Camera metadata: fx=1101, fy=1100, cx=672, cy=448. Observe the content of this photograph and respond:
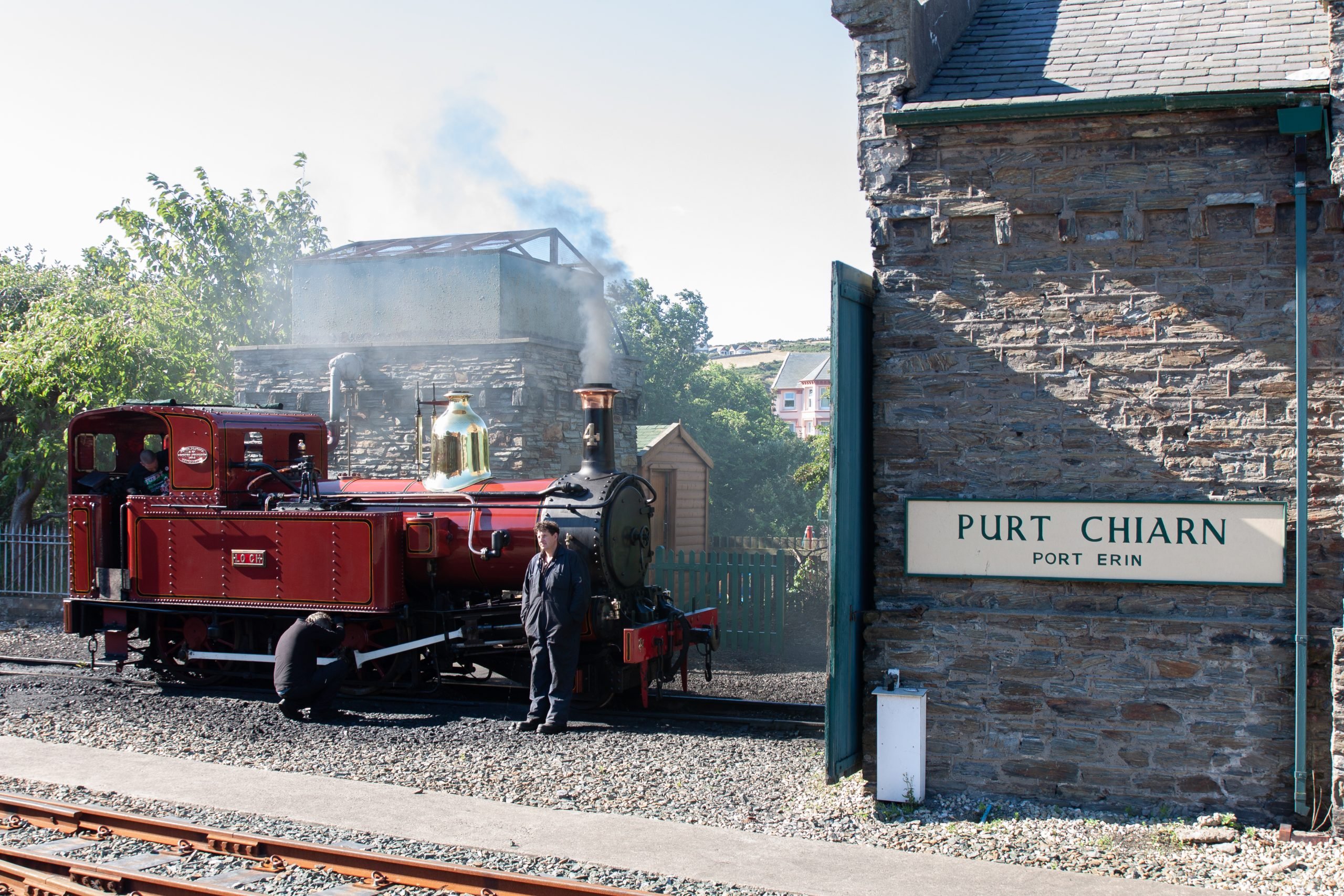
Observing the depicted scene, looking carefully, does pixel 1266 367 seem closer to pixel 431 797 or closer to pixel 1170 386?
pixel 1170 386

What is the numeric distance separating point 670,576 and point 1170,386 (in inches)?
334

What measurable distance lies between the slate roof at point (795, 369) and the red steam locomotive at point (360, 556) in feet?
244

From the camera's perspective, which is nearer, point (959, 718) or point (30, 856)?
point (30, 856)

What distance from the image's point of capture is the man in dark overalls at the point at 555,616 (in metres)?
8.12

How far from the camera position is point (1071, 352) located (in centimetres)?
632

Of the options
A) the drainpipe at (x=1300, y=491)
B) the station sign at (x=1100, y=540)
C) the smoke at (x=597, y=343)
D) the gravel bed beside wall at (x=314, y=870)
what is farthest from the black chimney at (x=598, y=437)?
the drainpipe at (x=1300, y=491)

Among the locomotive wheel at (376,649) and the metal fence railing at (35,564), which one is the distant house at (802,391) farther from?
the locomotive wheel at (376,649)

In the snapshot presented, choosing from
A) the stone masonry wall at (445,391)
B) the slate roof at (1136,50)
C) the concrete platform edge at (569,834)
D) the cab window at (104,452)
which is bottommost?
the concrete platform edge at (569,834)

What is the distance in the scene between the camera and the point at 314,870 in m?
5.32

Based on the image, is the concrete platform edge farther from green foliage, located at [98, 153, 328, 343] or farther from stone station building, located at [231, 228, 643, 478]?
green foliage, located at [98, 153, 328, 343]

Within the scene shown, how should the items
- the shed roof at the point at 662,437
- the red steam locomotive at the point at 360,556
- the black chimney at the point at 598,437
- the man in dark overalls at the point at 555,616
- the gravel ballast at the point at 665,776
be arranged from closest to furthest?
the gravel ballast at the point at 665,776 → the man in dark overalls at the point at 555,616 → the red steam locomotive at the point at 360,556 → the black chimney at the point at 598,437 → the shed roof at the point at 662,437

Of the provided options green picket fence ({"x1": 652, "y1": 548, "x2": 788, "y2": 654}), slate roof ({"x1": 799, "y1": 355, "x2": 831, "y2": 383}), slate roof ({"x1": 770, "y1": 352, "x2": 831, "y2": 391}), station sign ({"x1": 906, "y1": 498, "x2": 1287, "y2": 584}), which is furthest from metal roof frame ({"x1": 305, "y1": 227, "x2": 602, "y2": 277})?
slate roof ({"x1": 770, "y1": 352, "x2": 831, "y2": 391})

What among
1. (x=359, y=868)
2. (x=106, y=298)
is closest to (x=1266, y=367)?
(x=359, y=868)

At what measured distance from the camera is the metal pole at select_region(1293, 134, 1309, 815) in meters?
5.82
